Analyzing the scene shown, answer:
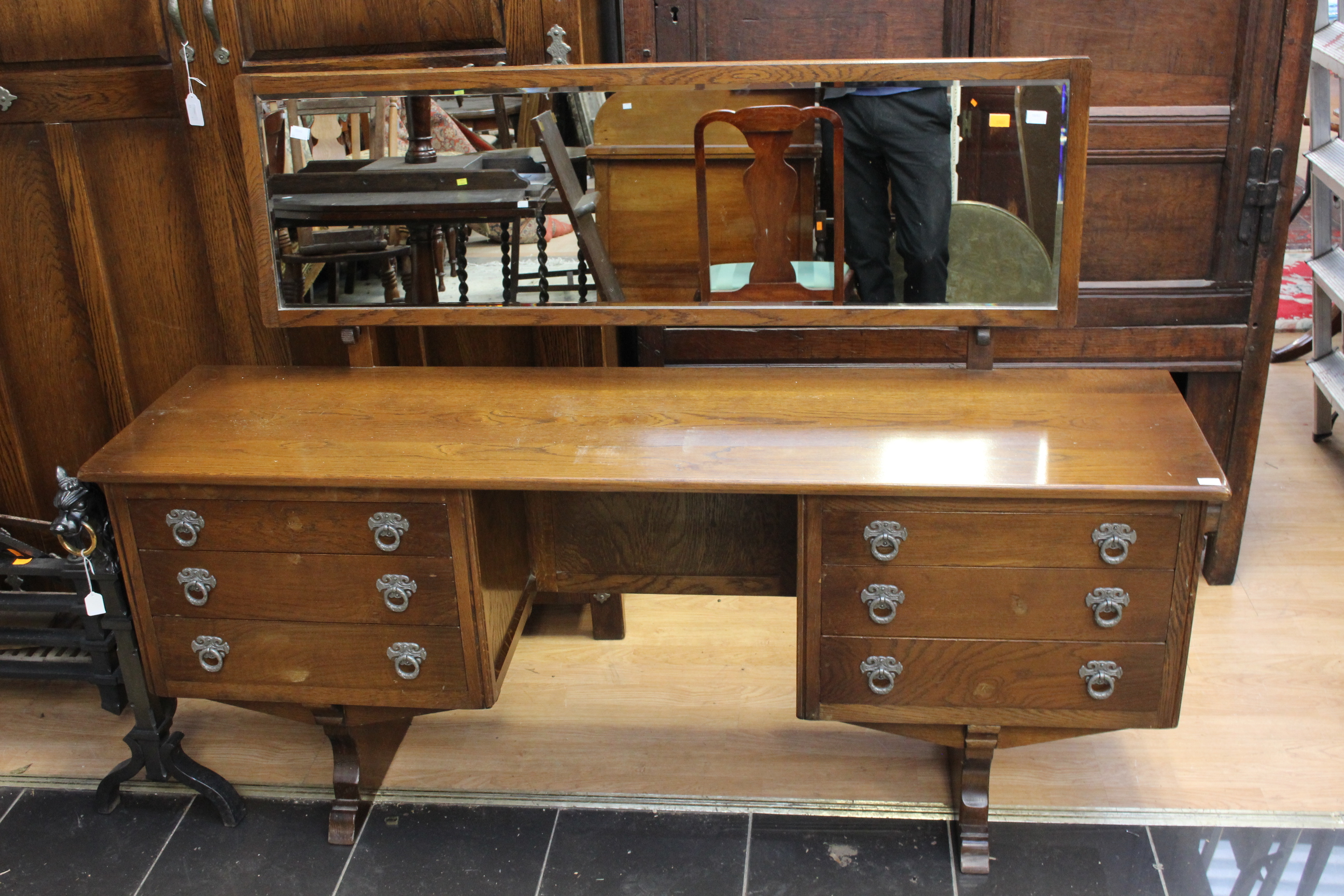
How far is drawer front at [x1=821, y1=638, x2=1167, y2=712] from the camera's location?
6.38ft

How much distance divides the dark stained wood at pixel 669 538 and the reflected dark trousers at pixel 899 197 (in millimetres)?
484

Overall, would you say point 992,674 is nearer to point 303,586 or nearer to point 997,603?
point 997,603

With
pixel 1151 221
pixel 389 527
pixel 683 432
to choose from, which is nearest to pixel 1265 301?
pixel 1151 221

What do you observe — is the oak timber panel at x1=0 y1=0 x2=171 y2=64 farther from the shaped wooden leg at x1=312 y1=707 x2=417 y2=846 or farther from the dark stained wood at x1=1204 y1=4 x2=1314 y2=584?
the dark stained wood at x1=1204 y1=4 x2=1314 y2=584

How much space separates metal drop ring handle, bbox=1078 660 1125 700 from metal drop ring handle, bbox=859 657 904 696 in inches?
11.6

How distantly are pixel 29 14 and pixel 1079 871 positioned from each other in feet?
8.30

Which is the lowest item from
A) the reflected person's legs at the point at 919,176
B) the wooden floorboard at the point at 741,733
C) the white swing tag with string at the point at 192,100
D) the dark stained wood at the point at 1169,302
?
the wooden floorboard at the point at 741,733

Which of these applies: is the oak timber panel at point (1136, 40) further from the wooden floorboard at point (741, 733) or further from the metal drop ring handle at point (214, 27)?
the metal drop ring handle at point (214, 27)

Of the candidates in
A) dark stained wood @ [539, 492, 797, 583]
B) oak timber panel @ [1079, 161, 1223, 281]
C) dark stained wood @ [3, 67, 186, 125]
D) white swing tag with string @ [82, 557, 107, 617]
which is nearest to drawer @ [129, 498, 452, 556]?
white swing tag with string @ [82, 557, 107, 617]

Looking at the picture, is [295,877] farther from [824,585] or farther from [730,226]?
[730,226]

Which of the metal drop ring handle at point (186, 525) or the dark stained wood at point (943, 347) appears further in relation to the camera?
the dark stained wood at point (943, 347)

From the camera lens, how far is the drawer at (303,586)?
6.63 feet

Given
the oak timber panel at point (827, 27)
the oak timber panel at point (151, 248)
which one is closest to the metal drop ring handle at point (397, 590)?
the oak timber panel at point (151, 248)

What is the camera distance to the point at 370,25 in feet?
7.54
